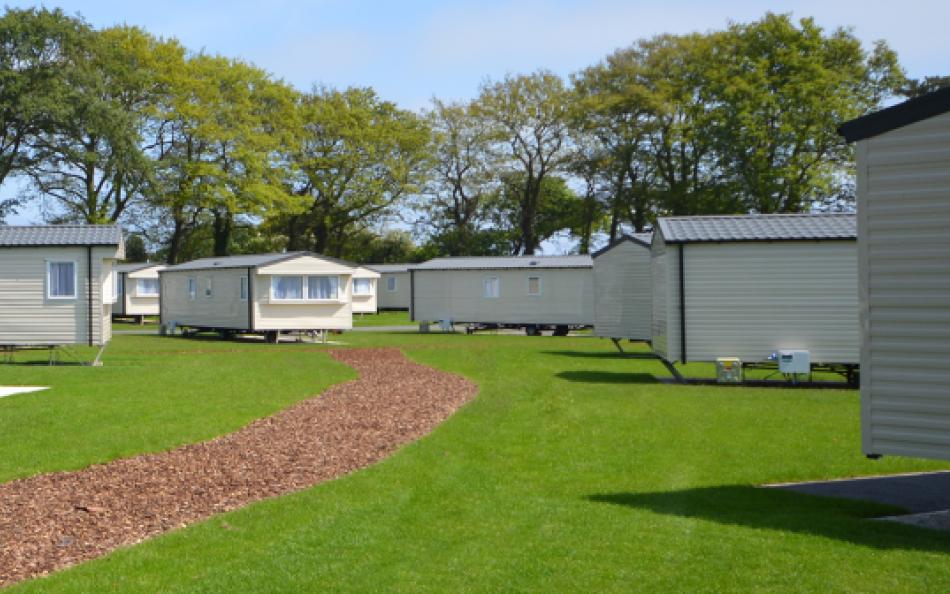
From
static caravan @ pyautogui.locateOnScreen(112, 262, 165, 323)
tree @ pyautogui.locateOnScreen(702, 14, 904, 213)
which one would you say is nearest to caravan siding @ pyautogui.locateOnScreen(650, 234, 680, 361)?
tree @ pyautogui.locateOnScreen(702, 14, 904, 213)

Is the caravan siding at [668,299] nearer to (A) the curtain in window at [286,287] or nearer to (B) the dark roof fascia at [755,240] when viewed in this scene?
(B) the dark roof fascia at [755,240]

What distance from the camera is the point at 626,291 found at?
21859 mm

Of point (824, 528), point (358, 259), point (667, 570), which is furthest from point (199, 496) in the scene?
point (358, 259)

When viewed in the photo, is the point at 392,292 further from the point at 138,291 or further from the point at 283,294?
the point at 283,294

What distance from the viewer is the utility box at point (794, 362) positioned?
1623cm

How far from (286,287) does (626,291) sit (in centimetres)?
1268

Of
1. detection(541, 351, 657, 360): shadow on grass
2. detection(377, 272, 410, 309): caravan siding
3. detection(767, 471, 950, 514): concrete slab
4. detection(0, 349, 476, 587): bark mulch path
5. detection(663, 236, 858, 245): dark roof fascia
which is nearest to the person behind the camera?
detection(0, 349, 476, 587): bark mulch path

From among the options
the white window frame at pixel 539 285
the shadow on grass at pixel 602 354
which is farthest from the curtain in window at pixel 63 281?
the white window frame at pixel 539 285

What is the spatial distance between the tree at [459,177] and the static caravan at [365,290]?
9086mm

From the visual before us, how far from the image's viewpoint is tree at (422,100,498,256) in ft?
174

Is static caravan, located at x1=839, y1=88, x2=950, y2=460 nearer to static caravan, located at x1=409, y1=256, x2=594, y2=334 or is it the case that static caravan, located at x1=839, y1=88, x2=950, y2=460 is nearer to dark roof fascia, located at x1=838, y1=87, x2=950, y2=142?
dark roof fascia, located at x1=838, y1=87, x2=950, y2=142

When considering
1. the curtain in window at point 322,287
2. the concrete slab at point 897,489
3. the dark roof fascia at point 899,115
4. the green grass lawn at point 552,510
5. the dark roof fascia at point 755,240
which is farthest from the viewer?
the curtain in window at point 322,287

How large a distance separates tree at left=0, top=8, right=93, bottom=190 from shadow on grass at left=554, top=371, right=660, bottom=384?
26.4 meters

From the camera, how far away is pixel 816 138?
39.5 m
